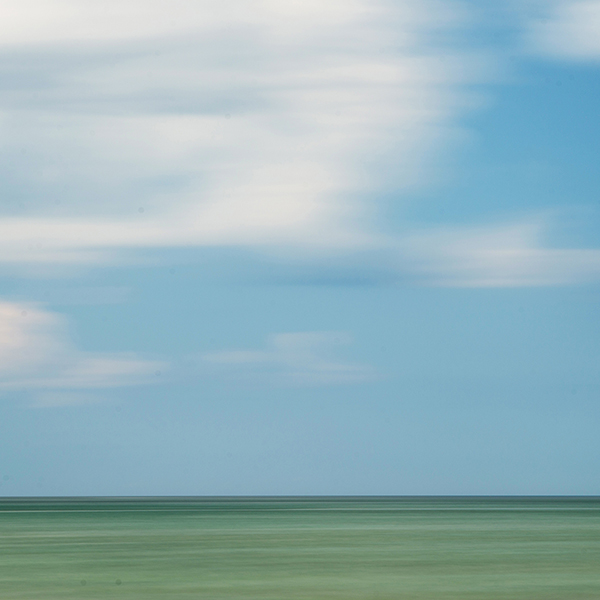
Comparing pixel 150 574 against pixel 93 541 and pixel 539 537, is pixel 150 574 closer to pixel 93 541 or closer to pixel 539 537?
pixel 93 541

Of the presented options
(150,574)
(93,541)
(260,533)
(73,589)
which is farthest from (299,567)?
(260,533)

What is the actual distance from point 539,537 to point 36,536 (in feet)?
72.8

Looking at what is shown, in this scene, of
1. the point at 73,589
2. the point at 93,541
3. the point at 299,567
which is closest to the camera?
the point at 73,589

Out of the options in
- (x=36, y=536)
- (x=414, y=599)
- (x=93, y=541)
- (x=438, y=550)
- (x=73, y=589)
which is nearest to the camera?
(x=414, y=599)

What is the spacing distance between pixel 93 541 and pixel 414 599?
2356 cm

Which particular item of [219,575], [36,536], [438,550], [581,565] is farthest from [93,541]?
[581,565]

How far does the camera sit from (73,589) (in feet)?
73.9

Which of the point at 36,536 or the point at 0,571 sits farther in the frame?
the point at 36,536

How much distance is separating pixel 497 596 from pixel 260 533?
27.7 meters

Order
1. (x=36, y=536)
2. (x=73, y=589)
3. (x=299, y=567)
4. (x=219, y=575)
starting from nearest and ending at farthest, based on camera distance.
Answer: (x=73, y=589) < (x=219, y=575) < (x=299, y=567) < (x=36, y=536)

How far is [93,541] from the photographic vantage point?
1634 inches

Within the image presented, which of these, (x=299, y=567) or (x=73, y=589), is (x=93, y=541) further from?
(x=73, y=589)

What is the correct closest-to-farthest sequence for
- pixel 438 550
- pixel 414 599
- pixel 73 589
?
pixel 414 599, pixel 73 589, pixel 438 550

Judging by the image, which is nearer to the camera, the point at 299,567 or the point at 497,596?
the point at 497,596
